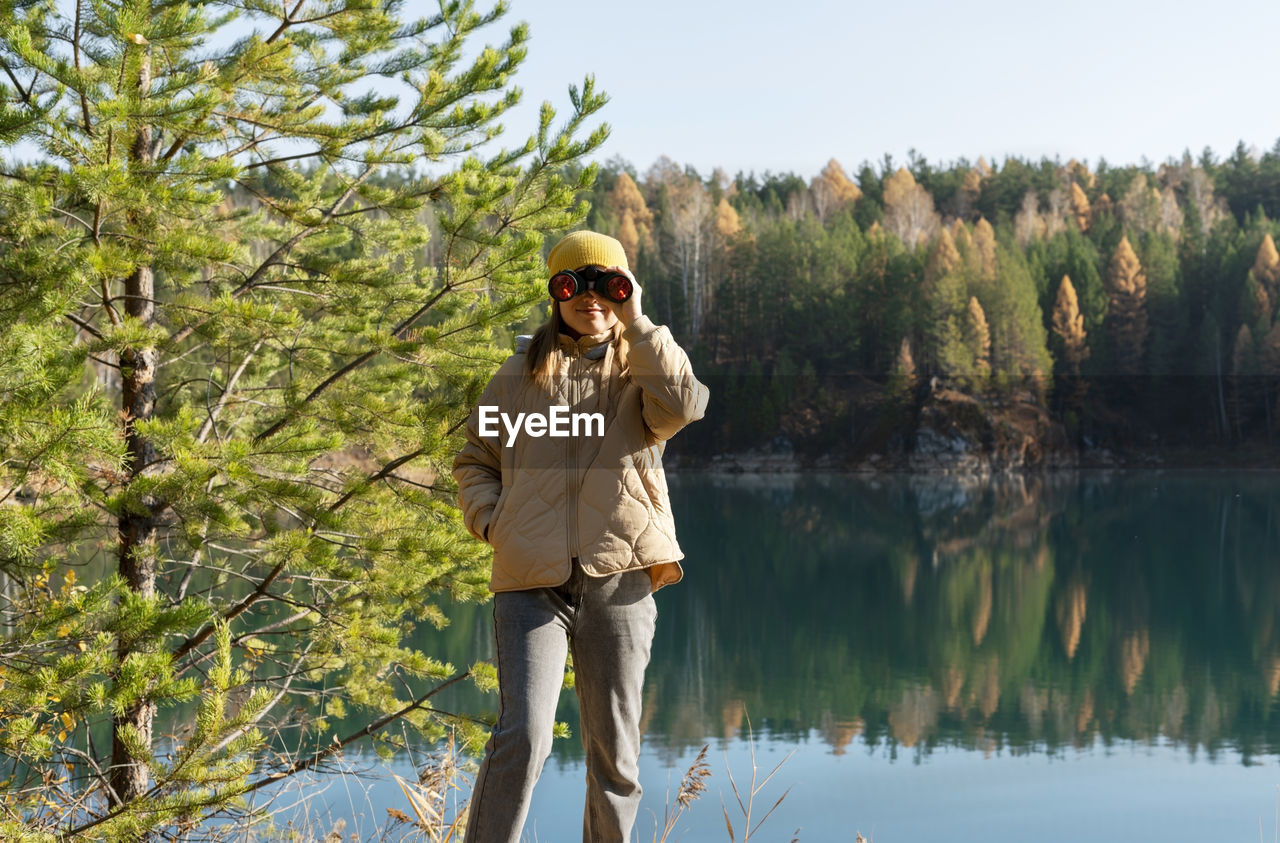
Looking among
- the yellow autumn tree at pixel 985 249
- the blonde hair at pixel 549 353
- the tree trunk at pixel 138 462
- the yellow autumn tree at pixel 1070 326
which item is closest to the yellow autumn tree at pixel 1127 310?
the yellow autumn tree at pixel 1070 326

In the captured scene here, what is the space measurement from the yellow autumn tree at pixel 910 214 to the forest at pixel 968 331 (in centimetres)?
568

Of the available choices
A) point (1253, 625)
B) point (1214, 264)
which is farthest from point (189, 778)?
point (1214, 264)

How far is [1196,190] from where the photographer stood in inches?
2482

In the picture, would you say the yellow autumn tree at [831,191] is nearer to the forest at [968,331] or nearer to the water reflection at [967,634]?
the forest at [968,331]

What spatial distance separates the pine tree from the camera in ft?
10.5

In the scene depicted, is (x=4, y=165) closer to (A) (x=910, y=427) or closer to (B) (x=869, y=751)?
(B) (x=869, y=751)

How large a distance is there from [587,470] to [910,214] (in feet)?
194

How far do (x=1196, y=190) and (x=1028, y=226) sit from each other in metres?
11.0

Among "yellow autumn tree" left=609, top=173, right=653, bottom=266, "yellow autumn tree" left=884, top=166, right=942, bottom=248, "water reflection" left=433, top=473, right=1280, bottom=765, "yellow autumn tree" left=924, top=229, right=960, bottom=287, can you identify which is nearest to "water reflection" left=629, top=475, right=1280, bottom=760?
"water reflection" left=433, top=473, right=1280, bottom=765

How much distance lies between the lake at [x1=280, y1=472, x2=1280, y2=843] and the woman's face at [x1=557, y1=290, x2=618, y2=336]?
249 centimetres

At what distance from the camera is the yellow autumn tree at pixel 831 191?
64.4 m

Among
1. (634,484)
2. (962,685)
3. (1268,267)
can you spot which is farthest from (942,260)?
(634,484)

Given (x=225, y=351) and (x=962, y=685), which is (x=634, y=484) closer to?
(x=225, y=351)

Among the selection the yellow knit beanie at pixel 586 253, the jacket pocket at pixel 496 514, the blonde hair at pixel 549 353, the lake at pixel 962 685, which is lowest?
the lake at pixel 962 685
